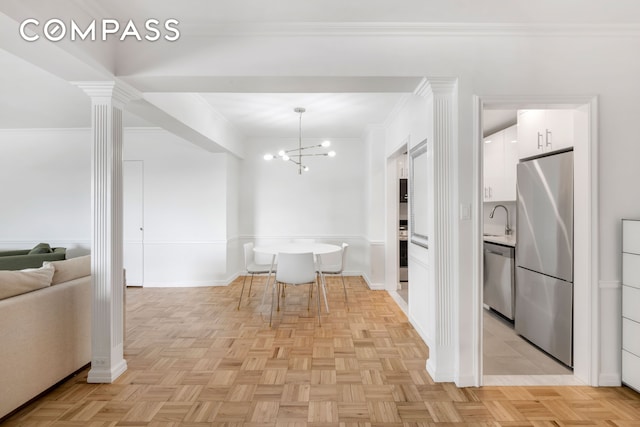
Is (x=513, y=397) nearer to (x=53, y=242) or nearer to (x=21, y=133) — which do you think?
(x=53, y=242)

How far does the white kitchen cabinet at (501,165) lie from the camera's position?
3.91m

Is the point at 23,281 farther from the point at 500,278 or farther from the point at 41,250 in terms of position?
the point at 500,278

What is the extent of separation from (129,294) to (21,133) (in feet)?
10.7

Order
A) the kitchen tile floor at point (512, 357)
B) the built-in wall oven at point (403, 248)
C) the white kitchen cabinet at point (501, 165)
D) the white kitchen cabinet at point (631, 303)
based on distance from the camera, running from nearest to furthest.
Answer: the white kitchen cabinet at point (631, 303) < the kitchen tile floor at point (512, 357) < the white kitchen cabinet at point (501, 165) < the built-in wall oven at point (403, 248)

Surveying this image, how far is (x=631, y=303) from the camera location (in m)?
2.24

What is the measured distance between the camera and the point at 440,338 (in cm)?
240

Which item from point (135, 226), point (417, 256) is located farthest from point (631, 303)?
point (135, 226)

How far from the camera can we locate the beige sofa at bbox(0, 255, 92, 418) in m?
1.96

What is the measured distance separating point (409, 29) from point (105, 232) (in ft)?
9.00

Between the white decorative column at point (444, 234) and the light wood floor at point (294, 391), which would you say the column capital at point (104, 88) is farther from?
the white decorative column at point (444, 234)

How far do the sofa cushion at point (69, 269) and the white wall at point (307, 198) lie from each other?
3.51 metres

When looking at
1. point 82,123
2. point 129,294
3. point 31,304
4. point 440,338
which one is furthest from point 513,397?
point 82,123

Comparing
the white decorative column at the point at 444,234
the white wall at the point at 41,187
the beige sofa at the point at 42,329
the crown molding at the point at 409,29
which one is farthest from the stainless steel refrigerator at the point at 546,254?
the white wall at the point at 41,187

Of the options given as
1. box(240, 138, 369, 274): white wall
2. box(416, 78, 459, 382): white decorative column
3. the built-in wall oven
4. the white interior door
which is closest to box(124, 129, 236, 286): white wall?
the white interior door
